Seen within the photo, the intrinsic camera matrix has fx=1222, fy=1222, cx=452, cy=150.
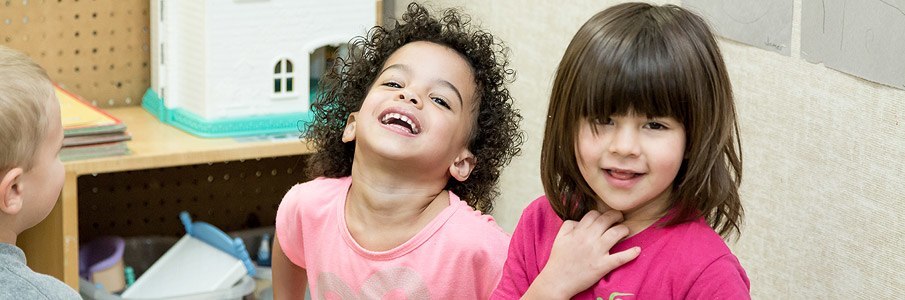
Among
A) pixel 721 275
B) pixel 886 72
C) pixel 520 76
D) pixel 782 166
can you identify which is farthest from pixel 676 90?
pixel 520 76

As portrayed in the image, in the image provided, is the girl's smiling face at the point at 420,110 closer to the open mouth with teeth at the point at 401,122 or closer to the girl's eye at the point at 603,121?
the open mouth with teeth at the point at 401,122

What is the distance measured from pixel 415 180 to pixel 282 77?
32.3 inches

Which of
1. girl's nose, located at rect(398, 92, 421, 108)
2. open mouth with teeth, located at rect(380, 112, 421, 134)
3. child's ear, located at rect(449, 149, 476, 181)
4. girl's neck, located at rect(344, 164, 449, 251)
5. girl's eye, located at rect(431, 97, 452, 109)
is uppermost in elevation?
girl's nose, located at rect(398, 92, 421, 108)

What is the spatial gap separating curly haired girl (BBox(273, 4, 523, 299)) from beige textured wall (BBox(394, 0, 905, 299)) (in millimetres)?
349

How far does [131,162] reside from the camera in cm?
215

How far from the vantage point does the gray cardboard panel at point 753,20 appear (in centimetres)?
162

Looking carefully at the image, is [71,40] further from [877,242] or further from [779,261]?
[877,242]

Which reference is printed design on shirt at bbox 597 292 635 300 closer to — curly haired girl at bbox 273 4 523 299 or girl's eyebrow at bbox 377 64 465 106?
curly haired girl at bbox 273 4 523 299

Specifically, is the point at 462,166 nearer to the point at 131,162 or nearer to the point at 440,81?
the point at 440,81

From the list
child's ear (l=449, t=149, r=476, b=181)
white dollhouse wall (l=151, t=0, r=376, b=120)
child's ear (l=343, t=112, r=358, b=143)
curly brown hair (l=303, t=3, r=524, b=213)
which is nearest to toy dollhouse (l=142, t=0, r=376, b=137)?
white dollhouse wall (l=151, t=0, r=376, b=120)

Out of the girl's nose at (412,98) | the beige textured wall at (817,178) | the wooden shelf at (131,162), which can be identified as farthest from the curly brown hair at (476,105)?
the beige textured wall at (817,178)

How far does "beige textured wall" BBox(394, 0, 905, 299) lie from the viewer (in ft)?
4.91

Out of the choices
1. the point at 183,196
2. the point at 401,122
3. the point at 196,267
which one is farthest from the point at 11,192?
the point at 183,196

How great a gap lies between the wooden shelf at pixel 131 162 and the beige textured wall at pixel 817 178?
0.72 m
